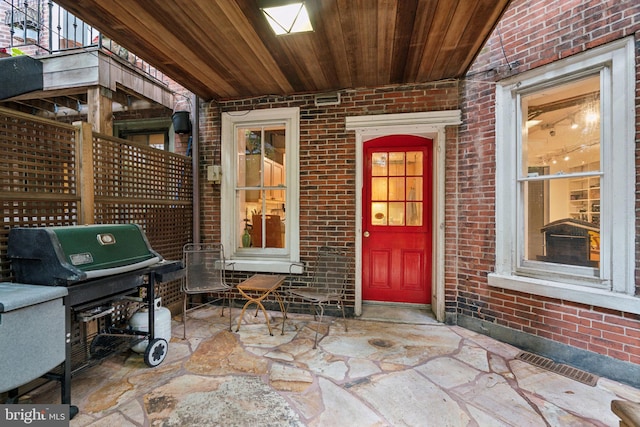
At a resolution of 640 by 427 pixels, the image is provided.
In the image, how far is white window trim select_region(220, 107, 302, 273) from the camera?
3730 mm

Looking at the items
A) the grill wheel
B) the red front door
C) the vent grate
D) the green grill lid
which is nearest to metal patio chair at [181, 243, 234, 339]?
the grill wheel

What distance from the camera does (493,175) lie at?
9.88 ft

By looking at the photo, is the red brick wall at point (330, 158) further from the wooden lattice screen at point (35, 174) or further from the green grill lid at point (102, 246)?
the wooden lattice screen at point (35, 174)

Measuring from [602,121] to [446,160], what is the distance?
1323 mm

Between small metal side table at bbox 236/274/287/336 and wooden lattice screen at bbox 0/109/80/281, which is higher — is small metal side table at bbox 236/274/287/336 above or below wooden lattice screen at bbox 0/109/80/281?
below

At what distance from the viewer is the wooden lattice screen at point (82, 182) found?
6.60ft

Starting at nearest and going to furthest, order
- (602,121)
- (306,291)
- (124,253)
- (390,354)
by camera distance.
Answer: (124,253)
(602,121)
(390,354)
(306,291)

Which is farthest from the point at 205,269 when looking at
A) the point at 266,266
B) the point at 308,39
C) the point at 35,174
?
the point at 308,39

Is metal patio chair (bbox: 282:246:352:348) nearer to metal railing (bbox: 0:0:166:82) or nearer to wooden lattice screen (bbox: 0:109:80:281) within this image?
wooden lattice screen (bbox: 0:109:80:281)

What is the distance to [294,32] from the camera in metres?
2.41

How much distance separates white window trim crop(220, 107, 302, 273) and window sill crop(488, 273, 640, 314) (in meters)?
2.29

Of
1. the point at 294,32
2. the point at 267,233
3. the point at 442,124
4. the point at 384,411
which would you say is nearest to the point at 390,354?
the point at 384,411

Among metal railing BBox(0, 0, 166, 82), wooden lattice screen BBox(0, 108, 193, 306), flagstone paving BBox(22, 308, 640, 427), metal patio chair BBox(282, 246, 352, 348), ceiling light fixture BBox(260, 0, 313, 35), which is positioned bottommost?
flagstone paving BBox(22, 308, 640, 427)

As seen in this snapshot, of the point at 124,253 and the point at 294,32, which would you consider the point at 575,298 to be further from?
the point at 124,253
